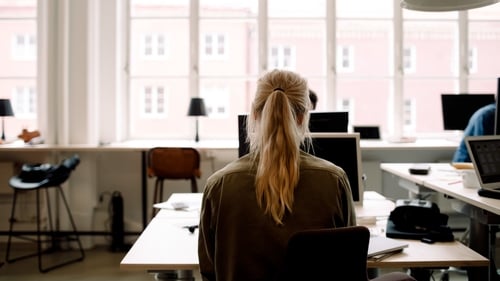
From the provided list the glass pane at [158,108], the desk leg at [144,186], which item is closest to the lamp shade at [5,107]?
the glass pane at [158,108]

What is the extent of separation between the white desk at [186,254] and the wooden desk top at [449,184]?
44 centimetres

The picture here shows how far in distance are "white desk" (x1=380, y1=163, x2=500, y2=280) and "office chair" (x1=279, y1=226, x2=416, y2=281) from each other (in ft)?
3.41

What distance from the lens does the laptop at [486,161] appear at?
7.63ft

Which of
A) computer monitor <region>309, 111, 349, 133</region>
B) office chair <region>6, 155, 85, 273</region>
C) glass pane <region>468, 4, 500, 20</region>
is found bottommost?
office chair <region>6, 155, 85, 273</region>

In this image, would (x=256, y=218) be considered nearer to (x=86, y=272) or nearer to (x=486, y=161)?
(x=486, y=161)

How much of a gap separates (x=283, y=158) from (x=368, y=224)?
882mm

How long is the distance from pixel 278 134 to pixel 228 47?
3683 millimetres

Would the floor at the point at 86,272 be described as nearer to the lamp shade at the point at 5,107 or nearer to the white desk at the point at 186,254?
the lamp shade at the point at 5,107

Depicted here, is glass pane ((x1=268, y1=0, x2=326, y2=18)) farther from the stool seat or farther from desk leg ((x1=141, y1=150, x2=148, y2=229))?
the stool seat

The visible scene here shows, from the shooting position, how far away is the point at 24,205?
14.5 ft

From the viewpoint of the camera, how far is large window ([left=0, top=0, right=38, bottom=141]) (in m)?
4.77

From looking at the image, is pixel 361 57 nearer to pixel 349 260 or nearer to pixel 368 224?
pixel 368 224

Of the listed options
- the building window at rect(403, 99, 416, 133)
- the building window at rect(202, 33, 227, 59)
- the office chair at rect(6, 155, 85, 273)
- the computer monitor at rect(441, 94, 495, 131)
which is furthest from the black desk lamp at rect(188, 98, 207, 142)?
the computer monitor at rect(441, 94, 495, 131)

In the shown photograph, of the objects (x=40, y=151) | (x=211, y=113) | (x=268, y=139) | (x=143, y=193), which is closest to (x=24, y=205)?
(x=40, y=151)
